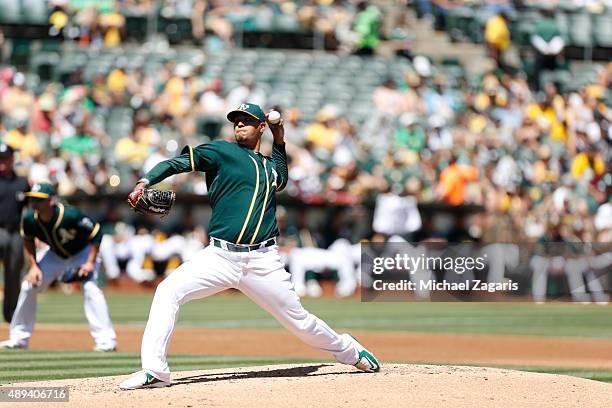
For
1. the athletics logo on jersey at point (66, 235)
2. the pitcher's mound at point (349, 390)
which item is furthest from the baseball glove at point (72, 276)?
the pitcher's mound at point (349, 390)

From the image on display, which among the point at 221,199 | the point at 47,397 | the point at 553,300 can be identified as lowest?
the point at 553,300

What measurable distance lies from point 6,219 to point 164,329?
20.1 ft

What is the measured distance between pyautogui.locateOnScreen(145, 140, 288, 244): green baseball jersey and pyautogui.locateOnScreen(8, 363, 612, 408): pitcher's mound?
90 centimetres

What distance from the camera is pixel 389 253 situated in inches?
819

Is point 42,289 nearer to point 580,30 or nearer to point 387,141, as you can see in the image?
point 387,141

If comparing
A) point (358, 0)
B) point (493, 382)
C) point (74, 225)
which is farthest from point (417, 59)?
point (493, 382)

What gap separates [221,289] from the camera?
7953 millimetres

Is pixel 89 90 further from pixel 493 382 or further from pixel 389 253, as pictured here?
pixel 493 382

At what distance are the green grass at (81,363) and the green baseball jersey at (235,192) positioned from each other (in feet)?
6.90

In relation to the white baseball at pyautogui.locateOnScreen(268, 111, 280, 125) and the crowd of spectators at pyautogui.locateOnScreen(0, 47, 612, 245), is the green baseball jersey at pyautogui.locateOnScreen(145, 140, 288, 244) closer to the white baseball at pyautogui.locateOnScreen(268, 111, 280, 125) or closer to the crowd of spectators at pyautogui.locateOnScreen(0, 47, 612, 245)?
the white baseball at pyautogui.locateOnScreen(268, 111, 280, 125)

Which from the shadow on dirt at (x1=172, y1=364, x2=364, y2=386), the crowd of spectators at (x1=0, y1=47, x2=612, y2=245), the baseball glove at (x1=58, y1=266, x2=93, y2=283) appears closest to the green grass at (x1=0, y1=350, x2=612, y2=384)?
the baseball glove at (x1=58, y1=266, x2=93, y2=283)

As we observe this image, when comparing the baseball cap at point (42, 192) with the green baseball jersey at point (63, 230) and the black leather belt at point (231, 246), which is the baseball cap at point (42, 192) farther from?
the black leather belt at point (231, 246)

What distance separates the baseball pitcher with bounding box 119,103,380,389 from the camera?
7.71 m

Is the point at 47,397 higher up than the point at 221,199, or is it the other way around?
the point at 221,199
